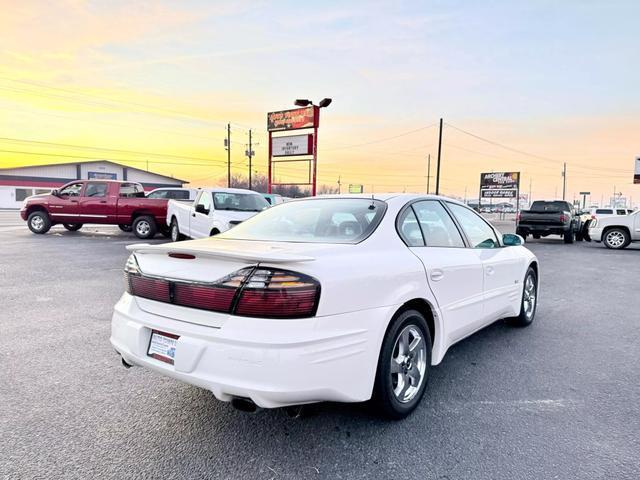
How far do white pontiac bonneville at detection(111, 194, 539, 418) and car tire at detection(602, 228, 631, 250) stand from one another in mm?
15203

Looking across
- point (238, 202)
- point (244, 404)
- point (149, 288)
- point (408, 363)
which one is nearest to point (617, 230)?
point (238, 202)

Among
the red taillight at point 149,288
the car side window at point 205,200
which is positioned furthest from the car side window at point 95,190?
the red taillight at point 149,288

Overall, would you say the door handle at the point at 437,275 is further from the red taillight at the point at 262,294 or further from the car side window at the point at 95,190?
the car side window at the point at 95,190

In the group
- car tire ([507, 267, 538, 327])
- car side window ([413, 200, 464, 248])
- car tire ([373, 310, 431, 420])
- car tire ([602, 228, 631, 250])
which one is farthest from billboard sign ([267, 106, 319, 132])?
car tire ([373, 310, 431, 420])

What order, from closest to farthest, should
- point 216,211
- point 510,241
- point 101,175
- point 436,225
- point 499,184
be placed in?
point 436,225
point 510,241
point 216,211
point 499,184
point 101,175

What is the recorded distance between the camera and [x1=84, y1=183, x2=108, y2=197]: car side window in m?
15.3

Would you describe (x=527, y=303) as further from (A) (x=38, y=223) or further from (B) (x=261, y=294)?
(A) (x=38, y=223)

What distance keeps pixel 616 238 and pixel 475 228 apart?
1459cm

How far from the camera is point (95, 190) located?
15.3 meters

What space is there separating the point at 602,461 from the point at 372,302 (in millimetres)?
1539

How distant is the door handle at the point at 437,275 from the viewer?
305cm

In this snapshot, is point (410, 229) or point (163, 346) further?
point (410, 229)

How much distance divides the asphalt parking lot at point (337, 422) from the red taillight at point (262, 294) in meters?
0.85

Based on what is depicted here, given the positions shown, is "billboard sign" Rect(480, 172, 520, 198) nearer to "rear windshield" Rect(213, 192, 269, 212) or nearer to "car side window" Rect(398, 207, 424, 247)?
"rear windshield" Rect(213, 192, 269, 212)
